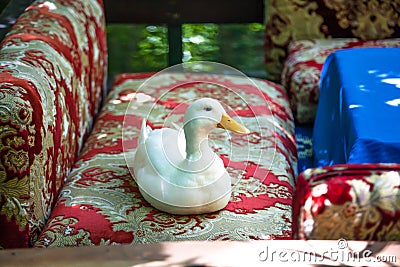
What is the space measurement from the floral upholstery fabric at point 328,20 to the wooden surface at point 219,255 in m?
2.50

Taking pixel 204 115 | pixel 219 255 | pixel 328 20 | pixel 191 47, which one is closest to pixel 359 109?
pixel 204 115

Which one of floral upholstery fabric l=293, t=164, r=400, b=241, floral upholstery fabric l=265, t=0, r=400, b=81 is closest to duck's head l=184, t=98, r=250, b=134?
floral upholstery fabric l=293, t=164, r=400, b=241

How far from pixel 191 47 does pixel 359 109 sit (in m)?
2.26

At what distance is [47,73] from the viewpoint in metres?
2.42

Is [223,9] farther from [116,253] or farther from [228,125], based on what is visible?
[116,253]

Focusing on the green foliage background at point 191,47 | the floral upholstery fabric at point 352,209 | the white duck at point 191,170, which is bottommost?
the green foliage background at point 191,47

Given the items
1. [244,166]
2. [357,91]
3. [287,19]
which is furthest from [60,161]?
[287,19]

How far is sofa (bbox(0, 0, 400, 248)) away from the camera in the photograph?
59.0 inches

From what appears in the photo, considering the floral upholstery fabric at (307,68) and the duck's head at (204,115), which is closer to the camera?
the duck's head at (204,115)

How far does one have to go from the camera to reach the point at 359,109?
251cm

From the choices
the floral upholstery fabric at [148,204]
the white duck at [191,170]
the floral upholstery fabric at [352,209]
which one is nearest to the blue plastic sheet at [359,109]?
the floral upholstery fabric at [148,204]

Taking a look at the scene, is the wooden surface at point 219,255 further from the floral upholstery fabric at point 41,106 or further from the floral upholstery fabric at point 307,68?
the floral upholstery fabric at point 307,68

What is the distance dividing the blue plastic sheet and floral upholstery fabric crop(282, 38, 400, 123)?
207mm

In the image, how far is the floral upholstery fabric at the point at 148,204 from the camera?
224 centimetres
